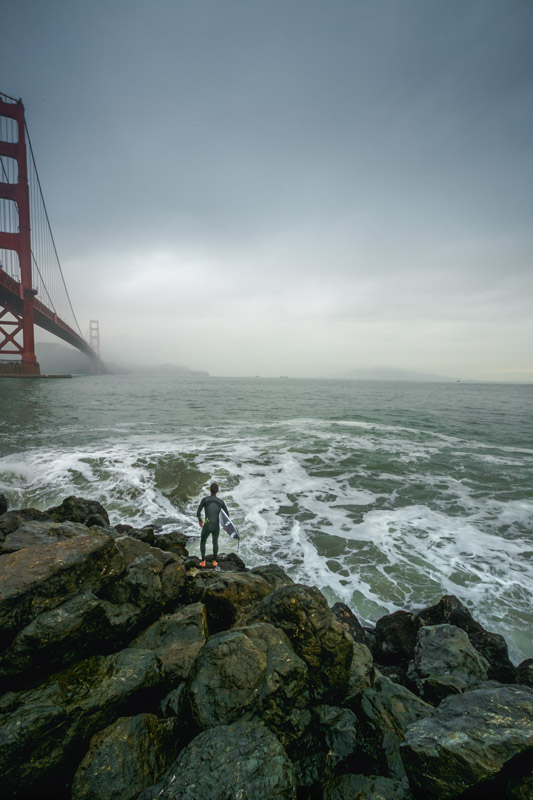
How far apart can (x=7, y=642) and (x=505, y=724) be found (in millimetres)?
3657

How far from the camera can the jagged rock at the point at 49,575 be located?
2.67m

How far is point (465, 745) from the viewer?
5.91 ft

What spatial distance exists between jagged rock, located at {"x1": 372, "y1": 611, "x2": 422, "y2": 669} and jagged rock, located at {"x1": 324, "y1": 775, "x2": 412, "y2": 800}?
2.22 m

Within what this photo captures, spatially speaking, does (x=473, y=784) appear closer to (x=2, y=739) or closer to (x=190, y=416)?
(x=2, y=739)

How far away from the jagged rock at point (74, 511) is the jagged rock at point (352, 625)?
5153 mm

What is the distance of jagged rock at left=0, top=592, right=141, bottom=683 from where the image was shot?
234 cm

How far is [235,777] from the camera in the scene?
1.71 m

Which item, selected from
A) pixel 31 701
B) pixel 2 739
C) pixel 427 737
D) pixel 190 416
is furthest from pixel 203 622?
pixel 190 416

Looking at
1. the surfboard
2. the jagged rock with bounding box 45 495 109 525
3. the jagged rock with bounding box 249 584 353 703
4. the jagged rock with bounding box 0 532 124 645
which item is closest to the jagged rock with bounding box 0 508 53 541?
the jagged rock with bounding box 45 495 109 525

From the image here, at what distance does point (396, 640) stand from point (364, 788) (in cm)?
258

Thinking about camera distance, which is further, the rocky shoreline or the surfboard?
the surfboard

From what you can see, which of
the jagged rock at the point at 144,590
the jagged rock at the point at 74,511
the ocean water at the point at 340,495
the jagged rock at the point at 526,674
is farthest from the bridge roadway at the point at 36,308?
the jagged rock at the point at 526,674

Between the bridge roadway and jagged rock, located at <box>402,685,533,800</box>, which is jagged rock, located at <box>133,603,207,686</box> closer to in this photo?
jagged rock, located at <box>402,685,533,800</box>

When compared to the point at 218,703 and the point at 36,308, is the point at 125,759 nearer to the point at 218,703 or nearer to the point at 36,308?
the point at 218,703
